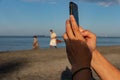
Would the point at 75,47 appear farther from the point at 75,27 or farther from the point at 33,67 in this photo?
the point at 33,67

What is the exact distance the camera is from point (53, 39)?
27.3m

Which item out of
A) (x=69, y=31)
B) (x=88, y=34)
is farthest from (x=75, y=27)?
(x=88, y=34)

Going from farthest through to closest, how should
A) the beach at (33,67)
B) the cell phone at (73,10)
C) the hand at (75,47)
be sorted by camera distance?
the beach at (33,67) → the cell phone at (73,10) → the hand at (75,47)

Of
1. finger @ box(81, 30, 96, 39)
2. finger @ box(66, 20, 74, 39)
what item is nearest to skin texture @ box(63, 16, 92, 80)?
finger @ box(66, 20, 74, 39)

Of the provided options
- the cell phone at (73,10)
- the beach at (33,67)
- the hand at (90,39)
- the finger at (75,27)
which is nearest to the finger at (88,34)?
the hand at (90,39)

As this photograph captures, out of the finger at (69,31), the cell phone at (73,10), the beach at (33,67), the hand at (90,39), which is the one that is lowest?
the beach at (33,67)

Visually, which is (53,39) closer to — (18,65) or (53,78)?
(18,65)

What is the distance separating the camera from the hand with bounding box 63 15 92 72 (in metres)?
2.57

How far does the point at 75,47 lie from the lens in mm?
2580

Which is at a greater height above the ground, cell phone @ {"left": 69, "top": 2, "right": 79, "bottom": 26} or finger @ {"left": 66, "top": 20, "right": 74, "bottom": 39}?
cell phone @ {"left": 69, "top": 2, "right": 79, "bottom": 26}

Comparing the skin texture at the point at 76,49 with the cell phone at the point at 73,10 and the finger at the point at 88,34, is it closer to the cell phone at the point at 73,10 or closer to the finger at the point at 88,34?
the cell phone at the point at 73,10

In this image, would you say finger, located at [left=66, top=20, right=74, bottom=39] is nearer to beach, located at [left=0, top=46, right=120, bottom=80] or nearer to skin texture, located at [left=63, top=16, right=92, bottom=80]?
skin texture, located at [left=63, top=16, right=92, bottom=80]

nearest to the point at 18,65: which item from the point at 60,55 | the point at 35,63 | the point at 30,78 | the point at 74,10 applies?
the point at 35,63

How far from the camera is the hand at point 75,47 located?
101 inches
